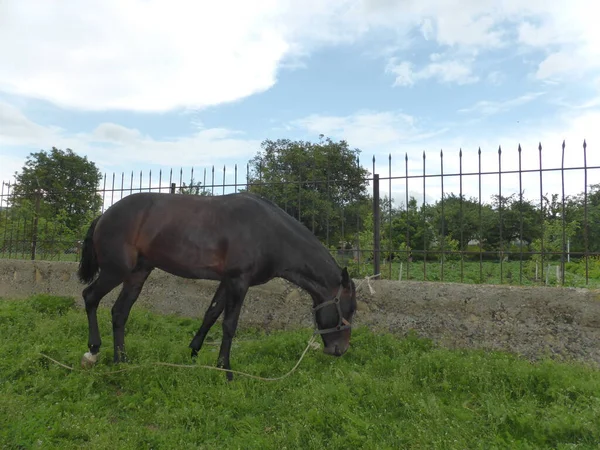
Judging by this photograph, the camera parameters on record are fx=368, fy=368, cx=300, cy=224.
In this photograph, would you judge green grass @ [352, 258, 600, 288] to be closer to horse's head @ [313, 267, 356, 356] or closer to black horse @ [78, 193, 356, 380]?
horse's head @ [313, 267, 356, 356]

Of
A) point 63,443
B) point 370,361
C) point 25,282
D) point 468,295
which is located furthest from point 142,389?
point 25,282

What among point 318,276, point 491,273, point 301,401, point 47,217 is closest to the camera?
point 301,401

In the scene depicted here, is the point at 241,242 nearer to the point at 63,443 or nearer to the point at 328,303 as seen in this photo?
the point at 328,303

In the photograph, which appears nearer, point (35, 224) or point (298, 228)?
point (298, 228)

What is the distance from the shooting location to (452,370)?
3.47 metres

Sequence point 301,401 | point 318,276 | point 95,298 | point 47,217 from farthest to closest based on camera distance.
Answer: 1. point 47,217
2. point 95,298
3. point 318,276
4. point 301,401

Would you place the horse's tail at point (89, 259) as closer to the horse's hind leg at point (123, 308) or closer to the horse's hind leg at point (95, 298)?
the horse's hind leg at point (95, 298)

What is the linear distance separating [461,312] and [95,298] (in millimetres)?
4179

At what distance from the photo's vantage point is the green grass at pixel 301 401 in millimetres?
2447

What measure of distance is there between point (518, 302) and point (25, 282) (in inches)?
336

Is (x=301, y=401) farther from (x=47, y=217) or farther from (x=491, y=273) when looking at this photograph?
(x=491, y=273)

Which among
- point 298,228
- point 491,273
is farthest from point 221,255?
point 491,273

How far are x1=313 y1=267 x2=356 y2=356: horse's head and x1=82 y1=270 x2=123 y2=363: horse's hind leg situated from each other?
2158mm

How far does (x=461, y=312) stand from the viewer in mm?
4441
